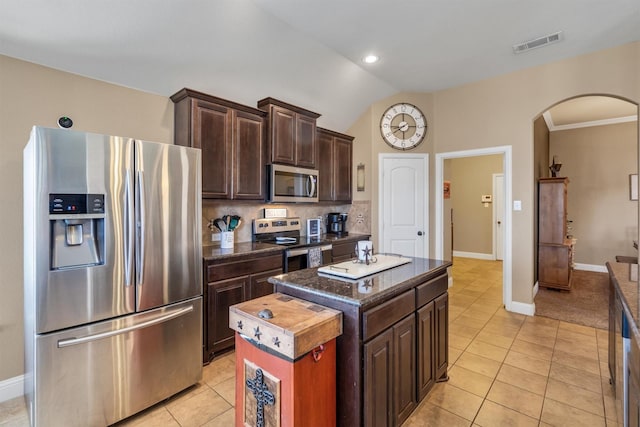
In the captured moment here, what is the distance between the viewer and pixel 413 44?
10.4 ft

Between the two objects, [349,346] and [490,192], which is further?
[490,192]

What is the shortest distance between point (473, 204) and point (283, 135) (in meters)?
5.67

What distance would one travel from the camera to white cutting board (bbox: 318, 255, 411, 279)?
5.95ft

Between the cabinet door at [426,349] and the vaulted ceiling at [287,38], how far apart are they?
97.5 inches

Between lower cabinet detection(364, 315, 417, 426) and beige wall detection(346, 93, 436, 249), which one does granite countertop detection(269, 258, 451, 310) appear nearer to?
lower cabinet detection(364, 315, 417, 426)

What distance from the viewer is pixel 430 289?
79.4 inches

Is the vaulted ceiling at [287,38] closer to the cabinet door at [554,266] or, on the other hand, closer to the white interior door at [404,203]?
the white interior door at [404,203]

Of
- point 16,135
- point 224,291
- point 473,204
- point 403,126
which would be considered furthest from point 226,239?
point 473,204

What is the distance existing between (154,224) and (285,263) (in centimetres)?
148

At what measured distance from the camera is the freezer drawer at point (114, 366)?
1.66 meters

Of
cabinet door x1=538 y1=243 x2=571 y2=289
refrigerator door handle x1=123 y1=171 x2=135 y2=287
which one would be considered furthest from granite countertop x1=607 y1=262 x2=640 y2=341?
cabinet door x1=538 y1=243 x2=571 y2=289

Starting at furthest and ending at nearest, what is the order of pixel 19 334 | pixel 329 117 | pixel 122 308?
pixel 329 117 < pixel 19 334 < pixel 122 308

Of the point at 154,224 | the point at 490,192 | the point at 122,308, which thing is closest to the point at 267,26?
the point at 154,224

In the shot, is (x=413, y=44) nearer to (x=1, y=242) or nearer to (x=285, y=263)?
(x=285, y=263)
